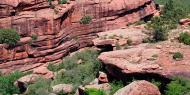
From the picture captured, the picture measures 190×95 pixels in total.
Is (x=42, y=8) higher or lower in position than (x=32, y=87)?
higher

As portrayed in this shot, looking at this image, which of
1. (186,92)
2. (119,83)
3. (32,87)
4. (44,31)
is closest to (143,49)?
(119,83)

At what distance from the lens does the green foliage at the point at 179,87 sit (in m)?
43.8

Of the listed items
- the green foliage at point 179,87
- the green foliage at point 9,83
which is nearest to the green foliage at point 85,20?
the green foliage at point 9,83

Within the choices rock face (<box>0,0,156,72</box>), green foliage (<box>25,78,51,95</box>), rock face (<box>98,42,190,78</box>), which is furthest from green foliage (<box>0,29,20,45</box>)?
rock face (<box>98,42,190,78</box>)

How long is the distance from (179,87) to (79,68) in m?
18.5

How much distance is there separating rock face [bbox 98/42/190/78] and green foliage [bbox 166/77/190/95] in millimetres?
928

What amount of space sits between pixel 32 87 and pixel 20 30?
12.6 metres

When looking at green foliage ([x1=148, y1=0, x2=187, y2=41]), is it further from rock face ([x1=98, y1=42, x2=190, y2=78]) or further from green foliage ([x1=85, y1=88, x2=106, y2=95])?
green foliage ([x1=85, y1=88, x2=106, y2=95])

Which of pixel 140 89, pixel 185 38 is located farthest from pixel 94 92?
pixel 185 38

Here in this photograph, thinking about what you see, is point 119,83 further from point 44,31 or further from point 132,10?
point 132,10

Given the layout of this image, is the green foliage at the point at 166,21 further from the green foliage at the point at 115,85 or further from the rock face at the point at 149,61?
the green foliage at the point at 115,85

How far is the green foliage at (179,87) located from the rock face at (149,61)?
928mm

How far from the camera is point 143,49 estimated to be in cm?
5138

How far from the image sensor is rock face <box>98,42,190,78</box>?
46.0m
